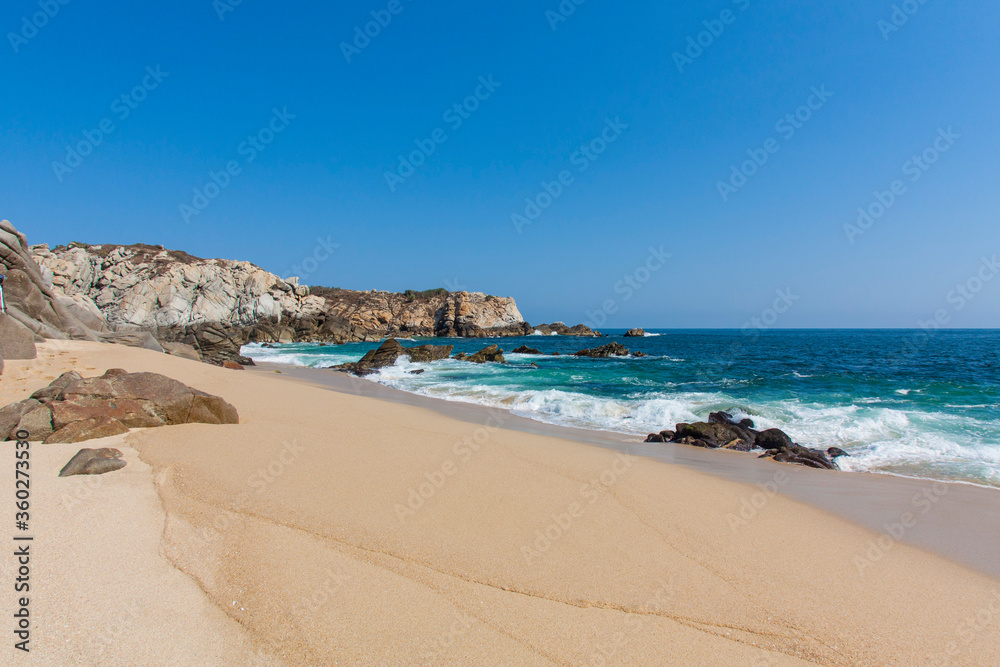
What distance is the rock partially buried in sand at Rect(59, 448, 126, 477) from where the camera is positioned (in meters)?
4.30

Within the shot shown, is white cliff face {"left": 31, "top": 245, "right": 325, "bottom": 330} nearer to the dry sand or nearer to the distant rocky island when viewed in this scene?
the distant rocky island

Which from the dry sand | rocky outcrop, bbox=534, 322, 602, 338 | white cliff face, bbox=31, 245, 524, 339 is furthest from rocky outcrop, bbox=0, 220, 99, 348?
rocky outcrop, bbox=534, 322, 602, 338

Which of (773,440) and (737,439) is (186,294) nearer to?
(737,439)

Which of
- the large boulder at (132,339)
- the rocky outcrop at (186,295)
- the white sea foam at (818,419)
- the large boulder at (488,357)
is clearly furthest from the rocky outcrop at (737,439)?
the rocky outcrop at (186,295)

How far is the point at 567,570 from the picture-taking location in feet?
11.1

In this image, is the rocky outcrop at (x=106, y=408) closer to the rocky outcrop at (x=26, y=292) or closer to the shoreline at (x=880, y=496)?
the shoreline at (x=880, y=496)

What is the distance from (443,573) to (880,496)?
6891 millimetres

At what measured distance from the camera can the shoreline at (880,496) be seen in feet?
16.0

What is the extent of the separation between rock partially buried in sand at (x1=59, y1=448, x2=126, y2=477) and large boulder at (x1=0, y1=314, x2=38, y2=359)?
277 inches

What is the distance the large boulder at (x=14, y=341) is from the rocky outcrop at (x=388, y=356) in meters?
16.3

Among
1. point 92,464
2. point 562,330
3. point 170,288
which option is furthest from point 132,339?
point 562,330

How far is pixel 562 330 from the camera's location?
364 feet

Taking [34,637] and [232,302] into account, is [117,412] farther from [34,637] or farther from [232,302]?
[232,302]

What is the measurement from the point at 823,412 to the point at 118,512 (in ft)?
54.6
